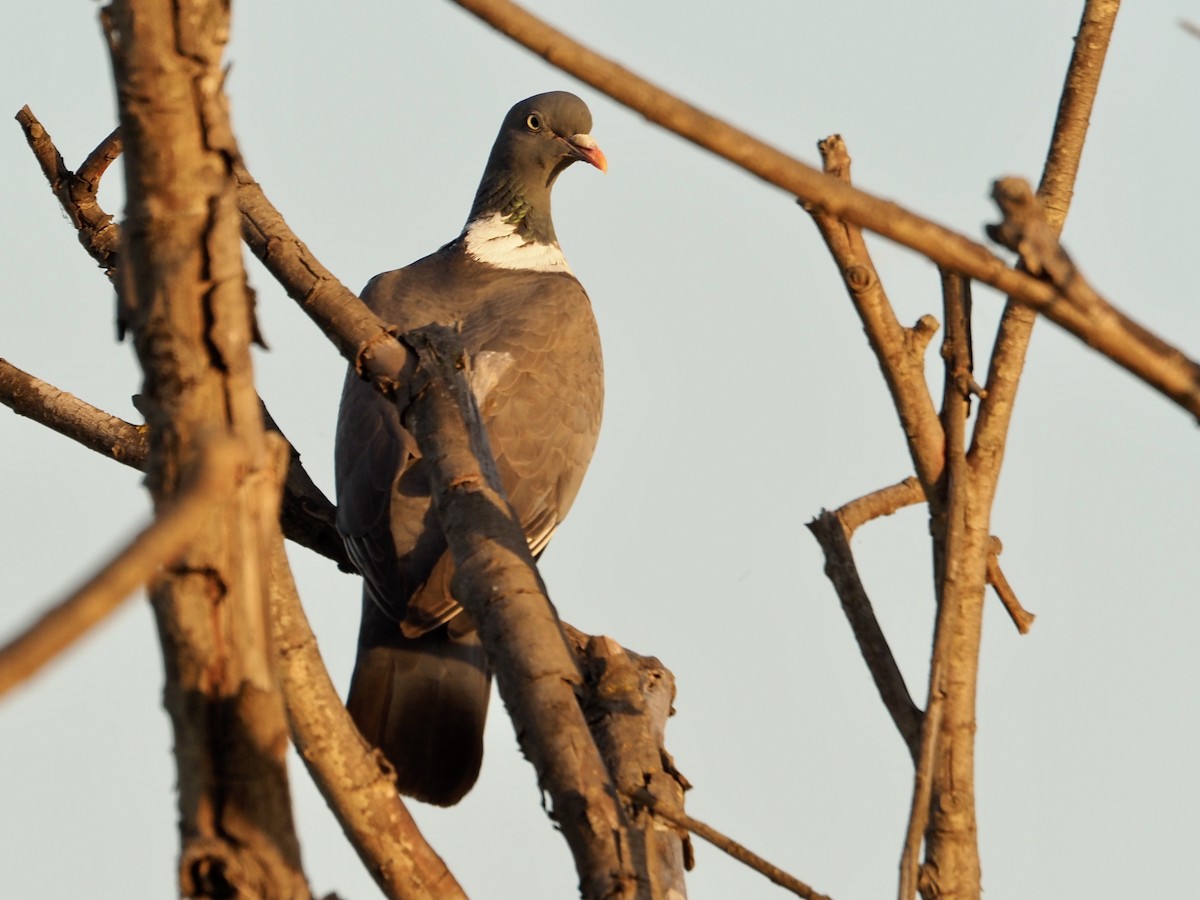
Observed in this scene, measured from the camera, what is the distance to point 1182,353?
4.22 ft

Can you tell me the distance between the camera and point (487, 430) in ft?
15.0

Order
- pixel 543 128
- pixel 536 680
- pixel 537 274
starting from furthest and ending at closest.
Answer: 1. pixel 543 128
2. pixel 537 274
3. pixel 536 680

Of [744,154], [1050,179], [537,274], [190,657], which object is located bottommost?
[190,657]

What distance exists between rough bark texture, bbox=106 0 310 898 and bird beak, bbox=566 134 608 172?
14.9 ft

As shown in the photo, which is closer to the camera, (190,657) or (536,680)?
(190,657)

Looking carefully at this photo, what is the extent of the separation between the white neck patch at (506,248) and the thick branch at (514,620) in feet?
9.84

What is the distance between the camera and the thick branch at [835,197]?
1280 millimetres

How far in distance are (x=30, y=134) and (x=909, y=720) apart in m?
2.75

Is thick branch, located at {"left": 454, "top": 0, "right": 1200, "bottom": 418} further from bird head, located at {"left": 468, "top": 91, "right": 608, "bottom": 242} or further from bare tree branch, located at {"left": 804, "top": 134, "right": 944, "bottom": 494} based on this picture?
bird head, located at {"left": 468, "top": 91, "right": 608, "bottom": 242}

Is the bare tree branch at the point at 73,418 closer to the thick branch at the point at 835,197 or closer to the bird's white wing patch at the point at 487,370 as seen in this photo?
the bird's white wing patch at the point at 487,370

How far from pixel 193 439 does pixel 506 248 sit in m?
4.54

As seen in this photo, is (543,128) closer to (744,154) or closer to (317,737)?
(317,737)

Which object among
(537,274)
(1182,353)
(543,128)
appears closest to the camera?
(1182,353)

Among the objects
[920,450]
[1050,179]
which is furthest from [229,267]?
[1050,179]
